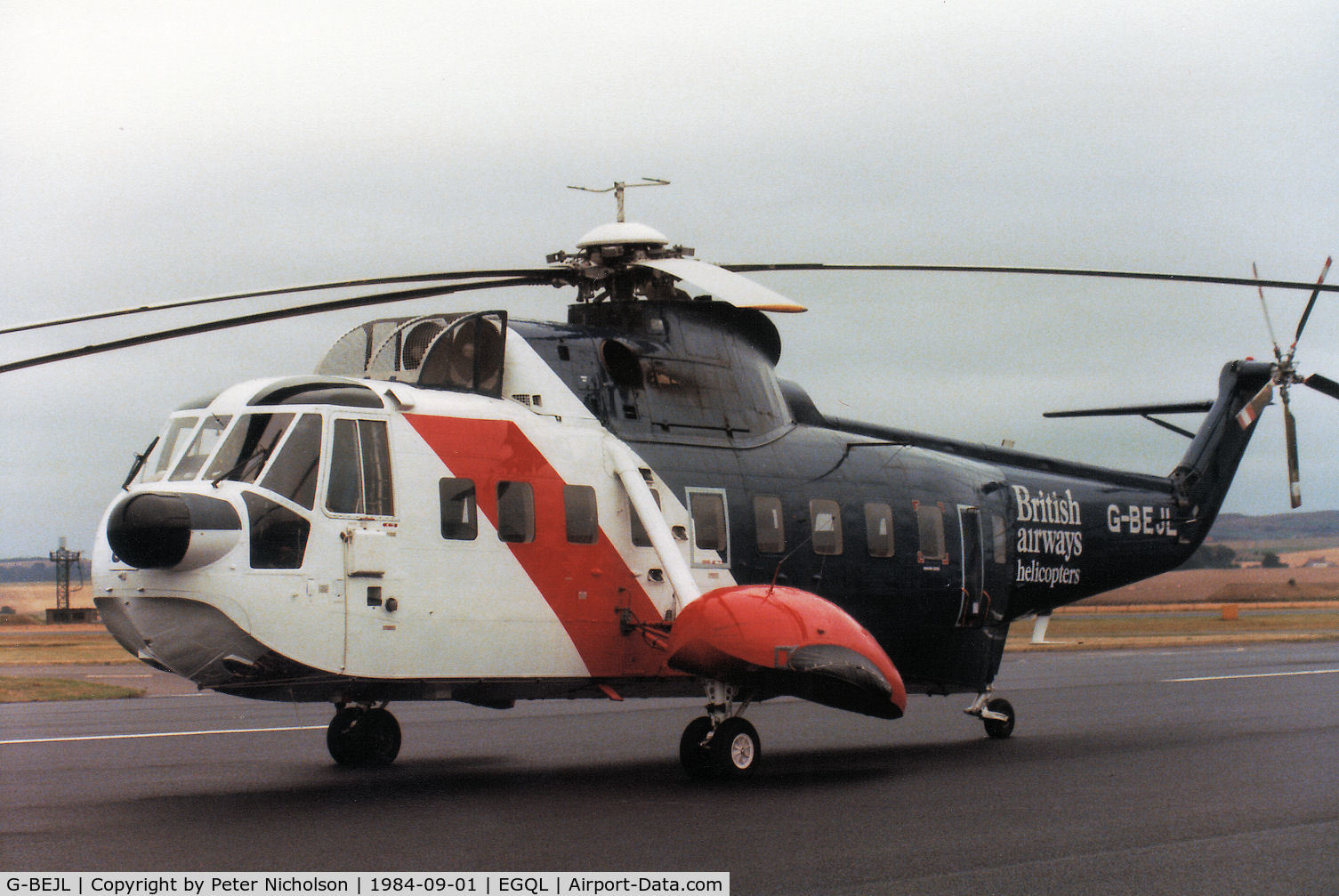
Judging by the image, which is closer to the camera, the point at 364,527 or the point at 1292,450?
the point at 364,527

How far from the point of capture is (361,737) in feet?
47.2

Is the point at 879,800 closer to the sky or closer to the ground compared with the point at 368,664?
closer to the ground

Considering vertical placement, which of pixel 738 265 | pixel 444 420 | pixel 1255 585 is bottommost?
pixel 1255 585

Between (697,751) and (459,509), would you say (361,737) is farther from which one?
(697,751)

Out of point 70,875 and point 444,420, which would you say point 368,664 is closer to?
point 444,420

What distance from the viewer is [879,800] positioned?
12.1 meters

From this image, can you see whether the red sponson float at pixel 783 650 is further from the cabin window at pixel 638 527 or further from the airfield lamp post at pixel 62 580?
the airfield lamp post at pixel 62 580

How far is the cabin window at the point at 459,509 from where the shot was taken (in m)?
12.6

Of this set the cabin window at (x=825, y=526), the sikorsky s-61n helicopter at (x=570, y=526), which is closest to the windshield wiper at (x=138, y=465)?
the sikorsky s-61n helicopter at (x=570, y=526)

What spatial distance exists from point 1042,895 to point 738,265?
830 cm

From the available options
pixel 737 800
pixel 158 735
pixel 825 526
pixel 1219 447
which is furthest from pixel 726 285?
pixel 1219 447

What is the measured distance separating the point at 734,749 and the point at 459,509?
3.46 m

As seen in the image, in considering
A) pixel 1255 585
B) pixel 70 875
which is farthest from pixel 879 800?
pixel 1255 585
